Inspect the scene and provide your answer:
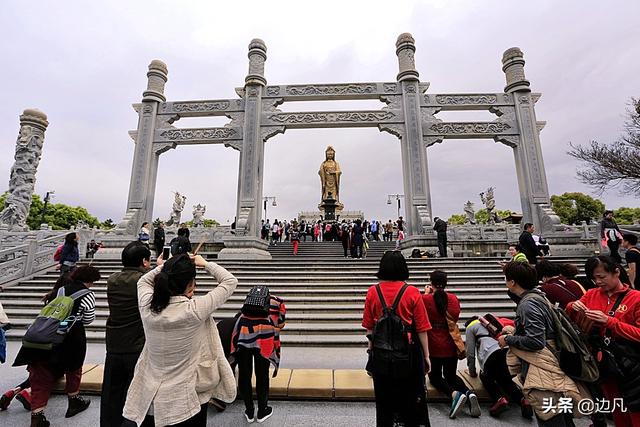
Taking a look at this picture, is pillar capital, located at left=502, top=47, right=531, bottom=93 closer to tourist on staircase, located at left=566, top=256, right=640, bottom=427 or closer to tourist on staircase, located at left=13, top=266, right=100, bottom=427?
tourist on staircase, located at left=566, top=256, right=640, bottom=427

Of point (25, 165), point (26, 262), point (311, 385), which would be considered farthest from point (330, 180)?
point (311, 385)

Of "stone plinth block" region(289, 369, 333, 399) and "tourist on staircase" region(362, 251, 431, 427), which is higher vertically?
"tourist on staircase" region(362, 251, 431, 427)

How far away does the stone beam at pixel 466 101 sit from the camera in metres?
12.2

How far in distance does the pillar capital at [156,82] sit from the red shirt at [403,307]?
46.5 feet

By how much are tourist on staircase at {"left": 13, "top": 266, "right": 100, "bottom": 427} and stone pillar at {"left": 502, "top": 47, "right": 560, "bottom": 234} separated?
1326cm

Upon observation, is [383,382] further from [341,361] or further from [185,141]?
[185,141]

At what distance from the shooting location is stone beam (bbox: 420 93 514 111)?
12.2 meters

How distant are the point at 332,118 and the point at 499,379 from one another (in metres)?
11.1

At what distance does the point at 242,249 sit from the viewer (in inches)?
405

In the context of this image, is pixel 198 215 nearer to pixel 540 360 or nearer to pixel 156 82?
pixel 156 82

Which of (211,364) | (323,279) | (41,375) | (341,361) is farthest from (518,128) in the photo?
(41,375)

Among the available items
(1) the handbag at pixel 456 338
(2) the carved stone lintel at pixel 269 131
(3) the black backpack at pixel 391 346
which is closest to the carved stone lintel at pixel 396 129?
(2) the carved stone lintel at pixel 269 131

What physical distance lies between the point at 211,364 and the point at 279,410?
139cm

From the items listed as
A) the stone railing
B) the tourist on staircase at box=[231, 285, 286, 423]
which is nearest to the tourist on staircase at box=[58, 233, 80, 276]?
the stone railing
